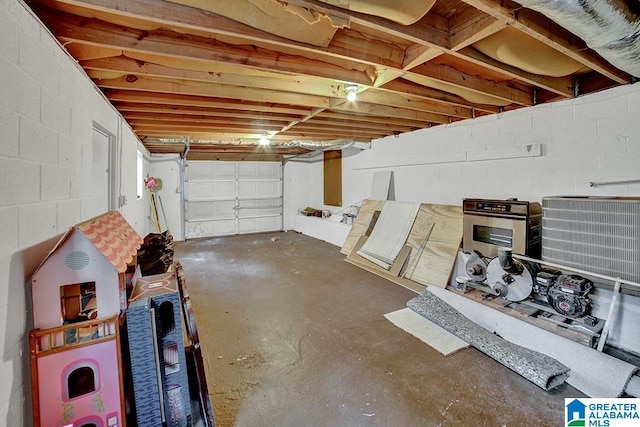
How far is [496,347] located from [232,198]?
6.48 metres

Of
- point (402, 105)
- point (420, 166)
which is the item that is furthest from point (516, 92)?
point (420, 166)

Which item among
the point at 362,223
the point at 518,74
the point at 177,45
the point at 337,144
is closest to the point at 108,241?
the point at 177,45

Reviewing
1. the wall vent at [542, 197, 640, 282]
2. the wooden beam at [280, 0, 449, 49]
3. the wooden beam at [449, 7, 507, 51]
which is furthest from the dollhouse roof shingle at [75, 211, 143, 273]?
the wall vent at [542, 197, 640, 282]

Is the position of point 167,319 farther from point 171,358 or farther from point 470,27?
point 470,27

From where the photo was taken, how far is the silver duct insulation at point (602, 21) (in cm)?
114

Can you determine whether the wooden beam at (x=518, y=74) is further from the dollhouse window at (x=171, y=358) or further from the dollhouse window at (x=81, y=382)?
the dollhouse window at (x=81, y=382)

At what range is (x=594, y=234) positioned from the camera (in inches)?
85.7

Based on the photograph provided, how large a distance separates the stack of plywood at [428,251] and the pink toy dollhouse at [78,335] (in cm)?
314

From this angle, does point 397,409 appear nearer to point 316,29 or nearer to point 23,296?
point 23,296

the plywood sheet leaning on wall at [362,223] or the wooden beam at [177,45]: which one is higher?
the wooden beam at [177,45]

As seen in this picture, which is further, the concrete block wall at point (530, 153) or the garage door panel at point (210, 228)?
the garage door panel at point (210, 228)

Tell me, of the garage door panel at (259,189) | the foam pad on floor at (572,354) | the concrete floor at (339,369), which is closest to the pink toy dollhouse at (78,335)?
the concrete floor at (339,369)

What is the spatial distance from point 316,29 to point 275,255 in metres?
4.30

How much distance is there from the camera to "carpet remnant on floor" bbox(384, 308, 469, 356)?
233 centimetres
